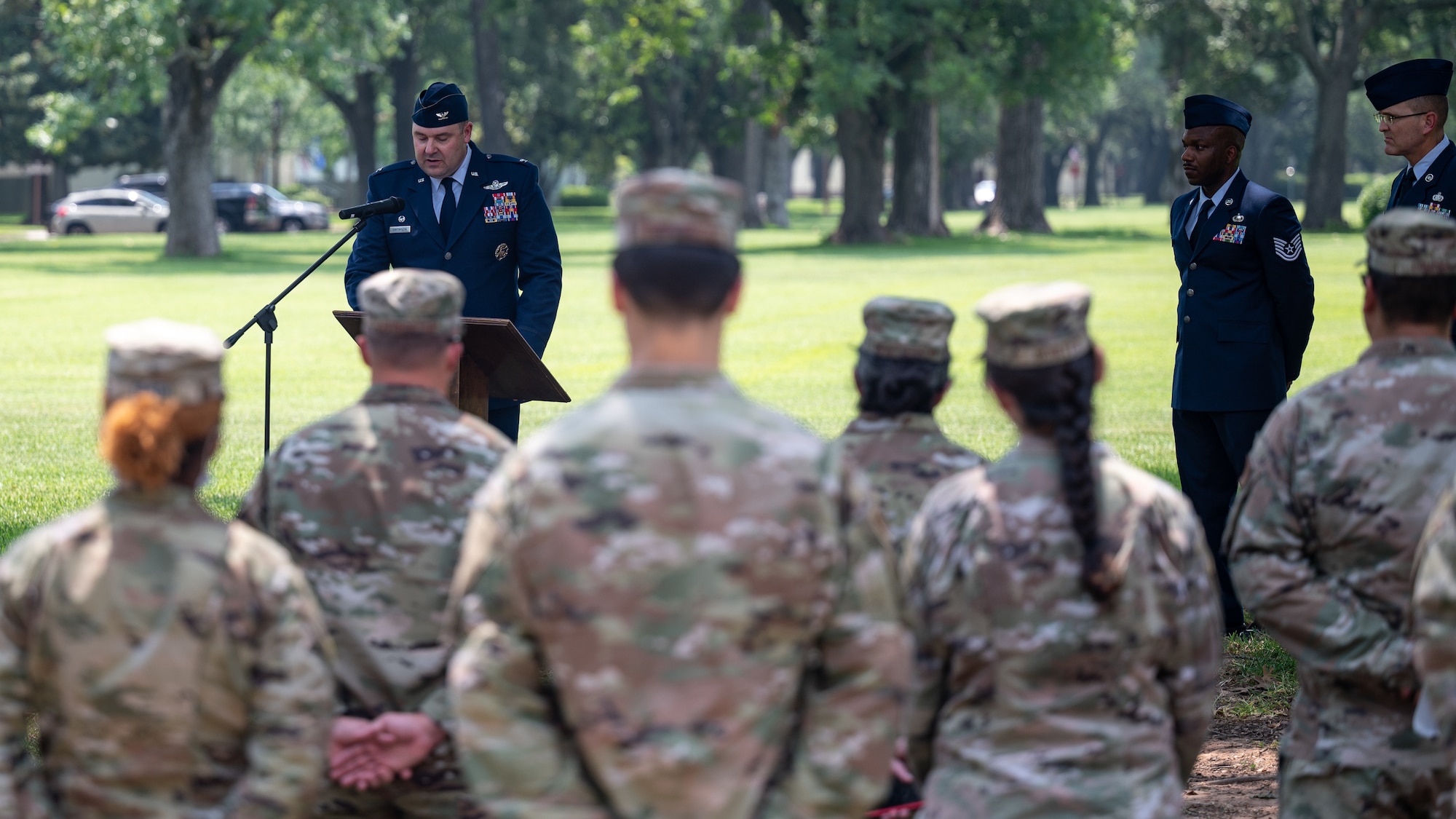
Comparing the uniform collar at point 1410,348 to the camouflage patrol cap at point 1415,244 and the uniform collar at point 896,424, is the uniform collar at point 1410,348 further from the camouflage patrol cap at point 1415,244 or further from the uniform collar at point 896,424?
the uniform collar at point 896,424

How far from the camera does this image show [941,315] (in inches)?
157

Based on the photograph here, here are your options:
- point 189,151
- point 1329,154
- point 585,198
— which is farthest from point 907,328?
point 585,198

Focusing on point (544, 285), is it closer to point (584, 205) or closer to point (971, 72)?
point (971, 72)

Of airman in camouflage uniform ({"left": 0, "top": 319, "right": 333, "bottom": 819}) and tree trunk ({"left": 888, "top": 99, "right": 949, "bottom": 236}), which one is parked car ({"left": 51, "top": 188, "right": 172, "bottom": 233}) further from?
airman in camouflage uniform ({"left": 0, "top": 319, "right": 333, "bottom": 819})

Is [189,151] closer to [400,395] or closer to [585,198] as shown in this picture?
[400,395]

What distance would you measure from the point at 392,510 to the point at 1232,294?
4.55 meters

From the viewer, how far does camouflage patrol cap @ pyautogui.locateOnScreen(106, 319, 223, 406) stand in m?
2.91

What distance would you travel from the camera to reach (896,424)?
158 inches

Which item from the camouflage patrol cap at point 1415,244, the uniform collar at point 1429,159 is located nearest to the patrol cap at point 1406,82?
the uniform collar at point 1429,159

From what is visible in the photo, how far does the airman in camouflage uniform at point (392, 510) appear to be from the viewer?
143 inches

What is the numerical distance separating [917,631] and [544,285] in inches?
168

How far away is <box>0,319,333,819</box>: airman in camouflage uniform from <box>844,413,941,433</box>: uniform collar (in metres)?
1.50

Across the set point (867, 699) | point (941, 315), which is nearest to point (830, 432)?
point (941, 315)

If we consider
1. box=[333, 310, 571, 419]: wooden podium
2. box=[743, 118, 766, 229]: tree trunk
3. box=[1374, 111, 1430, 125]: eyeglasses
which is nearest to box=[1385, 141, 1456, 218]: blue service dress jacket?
box=[1374, 111, 1430, 125]: eyeglasses
